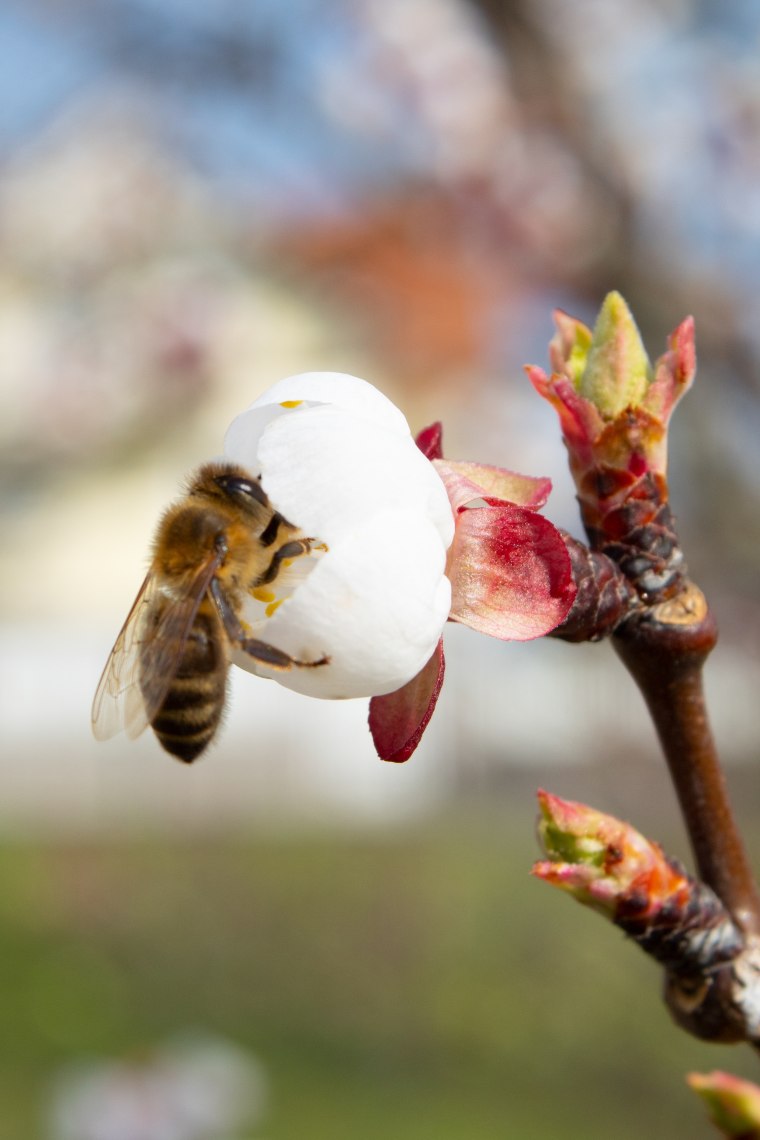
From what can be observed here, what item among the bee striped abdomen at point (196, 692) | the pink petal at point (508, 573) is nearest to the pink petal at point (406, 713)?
the pink petal at point (508, 573)

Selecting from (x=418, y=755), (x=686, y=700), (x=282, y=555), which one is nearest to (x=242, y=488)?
(x=282, y=555)

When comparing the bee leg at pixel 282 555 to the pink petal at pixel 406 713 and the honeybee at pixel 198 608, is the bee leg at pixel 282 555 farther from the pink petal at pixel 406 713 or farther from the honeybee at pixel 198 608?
the pink petal at pixel 406 713

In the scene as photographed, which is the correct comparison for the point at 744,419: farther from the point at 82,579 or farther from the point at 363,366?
the point at 82,579

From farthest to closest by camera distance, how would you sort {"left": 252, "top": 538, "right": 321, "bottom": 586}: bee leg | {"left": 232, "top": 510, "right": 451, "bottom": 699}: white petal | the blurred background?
the blurred background
{"left": 252, "top": 538, "right": 321, "bottom": 586}: bee leg
{"left": 232, "top": 510, "right": 451, "bottom": 699}: white petal

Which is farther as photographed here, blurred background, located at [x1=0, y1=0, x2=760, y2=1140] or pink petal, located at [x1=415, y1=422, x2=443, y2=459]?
blurred background, located at [x1=0, y1=0, x2=760, y2=1140]

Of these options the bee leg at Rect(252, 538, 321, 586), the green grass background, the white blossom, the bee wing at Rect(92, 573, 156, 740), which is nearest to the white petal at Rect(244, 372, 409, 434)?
the white blossom

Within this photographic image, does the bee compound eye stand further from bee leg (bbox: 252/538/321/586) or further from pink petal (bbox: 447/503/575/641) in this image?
pink petal (bbox: 447/503/575/641)
